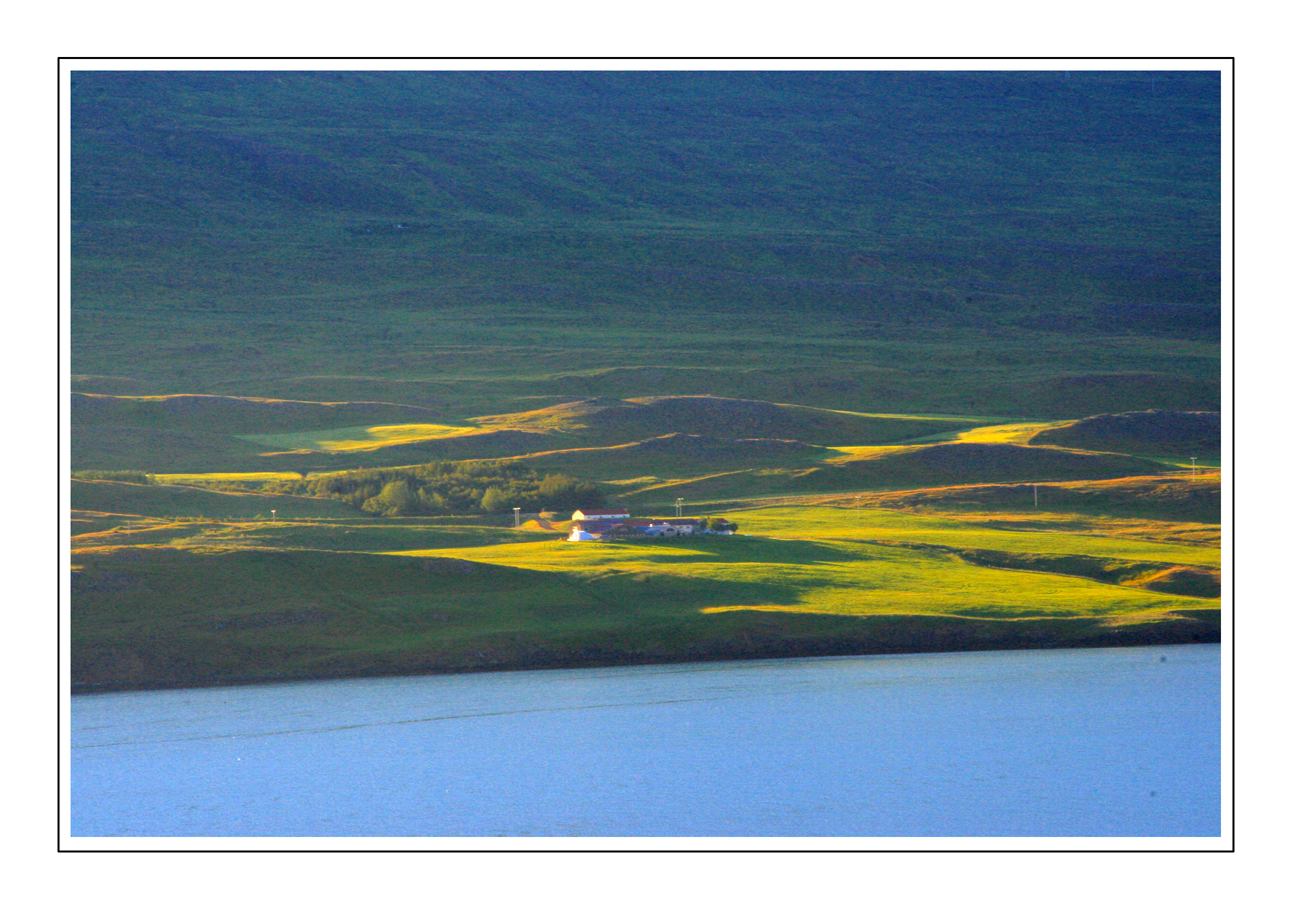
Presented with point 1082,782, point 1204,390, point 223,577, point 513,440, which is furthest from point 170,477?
point 1204,390

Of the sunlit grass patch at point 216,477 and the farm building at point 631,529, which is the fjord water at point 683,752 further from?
the sunlit grass patch at point 216,477

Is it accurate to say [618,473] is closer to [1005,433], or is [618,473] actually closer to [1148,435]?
[1005,433]

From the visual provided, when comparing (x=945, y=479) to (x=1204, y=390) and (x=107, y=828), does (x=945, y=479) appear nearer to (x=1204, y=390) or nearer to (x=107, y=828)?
(x=1204, y=390)

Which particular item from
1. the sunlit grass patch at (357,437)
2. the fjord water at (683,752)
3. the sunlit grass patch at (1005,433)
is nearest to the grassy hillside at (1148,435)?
the sunlit grass patch at (1005,433)

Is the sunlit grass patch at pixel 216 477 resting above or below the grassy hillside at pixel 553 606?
above

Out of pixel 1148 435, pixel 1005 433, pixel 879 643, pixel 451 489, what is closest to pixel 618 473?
pixel 451 489

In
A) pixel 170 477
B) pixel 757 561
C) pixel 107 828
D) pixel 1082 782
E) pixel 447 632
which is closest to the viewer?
pixel 107 828
